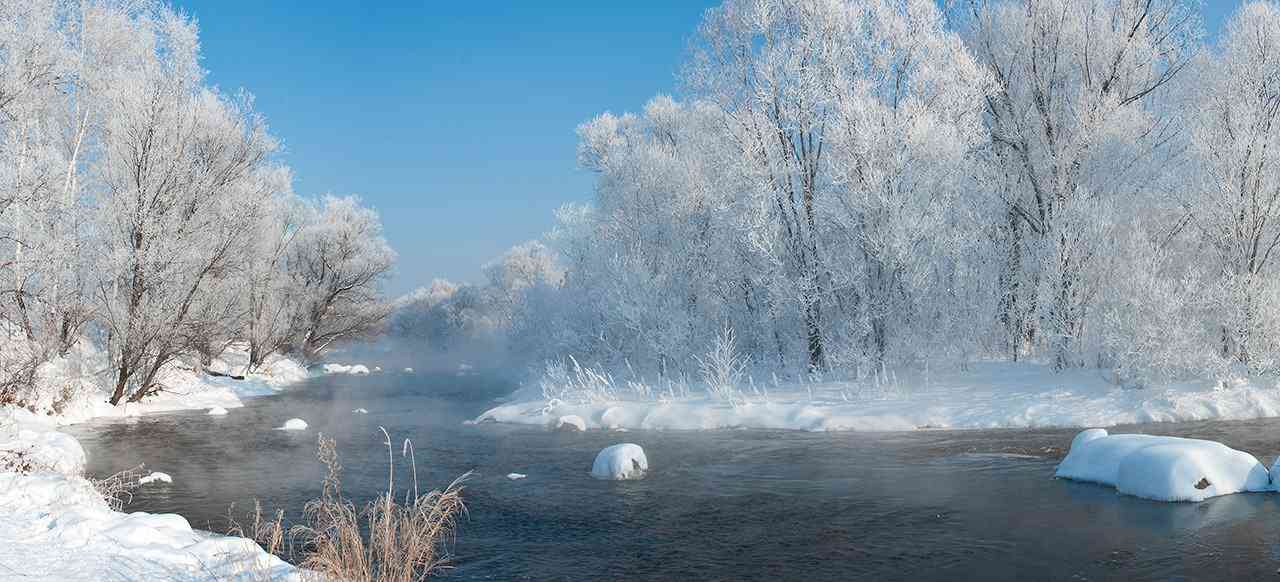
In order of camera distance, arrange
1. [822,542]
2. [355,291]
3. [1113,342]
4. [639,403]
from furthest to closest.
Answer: [355,291], [639,403], [1113,342], [822,542]

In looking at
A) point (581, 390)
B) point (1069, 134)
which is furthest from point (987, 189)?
point (581, 390)

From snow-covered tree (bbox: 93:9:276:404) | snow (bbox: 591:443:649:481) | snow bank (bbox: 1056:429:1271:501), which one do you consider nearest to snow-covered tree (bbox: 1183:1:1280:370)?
snow bank (bbox: 1056:429:1271:501)

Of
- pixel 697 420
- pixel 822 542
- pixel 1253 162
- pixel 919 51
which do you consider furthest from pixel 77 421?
pixel 1253 162

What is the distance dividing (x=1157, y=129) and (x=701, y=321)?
546 inches

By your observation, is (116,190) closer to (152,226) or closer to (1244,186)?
(152,226)

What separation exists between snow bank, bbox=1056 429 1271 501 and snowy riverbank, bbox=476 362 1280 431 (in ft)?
18.0

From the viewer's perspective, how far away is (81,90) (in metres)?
25.4

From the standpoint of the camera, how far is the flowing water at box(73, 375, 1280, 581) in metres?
8.83

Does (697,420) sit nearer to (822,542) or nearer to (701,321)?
(701,321)

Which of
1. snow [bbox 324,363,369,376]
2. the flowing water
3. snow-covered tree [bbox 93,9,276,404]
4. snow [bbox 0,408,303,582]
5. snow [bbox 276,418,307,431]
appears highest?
snow-covered tree [bbox 93,9,276,404]

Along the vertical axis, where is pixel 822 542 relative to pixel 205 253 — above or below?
below

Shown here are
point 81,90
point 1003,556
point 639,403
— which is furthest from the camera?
point 81,90

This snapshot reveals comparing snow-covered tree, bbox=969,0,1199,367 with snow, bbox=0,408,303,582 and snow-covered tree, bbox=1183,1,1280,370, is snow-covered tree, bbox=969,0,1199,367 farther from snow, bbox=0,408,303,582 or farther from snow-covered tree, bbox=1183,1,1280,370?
snow, bbox=0,408,303,582

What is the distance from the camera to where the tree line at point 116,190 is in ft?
58.8
